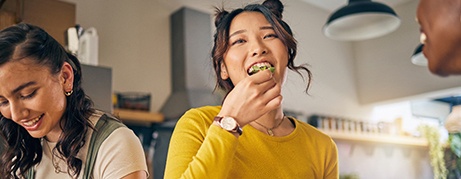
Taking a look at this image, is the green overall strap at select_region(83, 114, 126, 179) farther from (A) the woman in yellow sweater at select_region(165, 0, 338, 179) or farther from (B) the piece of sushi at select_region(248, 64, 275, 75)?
(B) the piece of sushi at select_region(248, 64, 275, 75)

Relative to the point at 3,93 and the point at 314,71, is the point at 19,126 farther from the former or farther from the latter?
the point at 314,71

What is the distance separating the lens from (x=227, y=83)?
1.19 m

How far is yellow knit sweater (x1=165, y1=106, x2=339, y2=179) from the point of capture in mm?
896

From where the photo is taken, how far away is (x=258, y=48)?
3.52 ft

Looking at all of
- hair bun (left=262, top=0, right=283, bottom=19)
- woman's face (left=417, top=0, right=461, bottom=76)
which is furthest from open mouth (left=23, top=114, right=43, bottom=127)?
woman's face (left=417, top=0, right=461, bottom=76)

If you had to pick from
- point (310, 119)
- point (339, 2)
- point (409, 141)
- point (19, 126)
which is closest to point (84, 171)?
point (19, 126)

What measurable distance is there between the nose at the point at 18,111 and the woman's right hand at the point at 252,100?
1.60 feet

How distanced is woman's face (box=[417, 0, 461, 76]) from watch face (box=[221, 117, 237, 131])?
411 millimetres

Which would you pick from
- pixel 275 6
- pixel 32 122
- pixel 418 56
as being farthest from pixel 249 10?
pixel 418 56

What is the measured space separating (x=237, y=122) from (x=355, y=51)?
192 inches

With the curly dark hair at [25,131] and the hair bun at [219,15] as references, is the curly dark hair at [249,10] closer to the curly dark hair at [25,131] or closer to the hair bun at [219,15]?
the hair bun at [219,15]

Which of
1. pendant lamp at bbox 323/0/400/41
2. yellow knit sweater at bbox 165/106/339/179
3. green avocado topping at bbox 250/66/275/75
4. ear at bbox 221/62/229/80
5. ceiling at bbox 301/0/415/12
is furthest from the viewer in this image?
ceiling at bbox 301/0/415/12

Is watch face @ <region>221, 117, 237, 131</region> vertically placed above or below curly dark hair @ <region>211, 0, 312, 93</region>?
below

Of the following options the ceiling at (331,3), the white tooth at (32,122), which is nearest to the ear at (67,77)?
the white tooth at (32,122)
